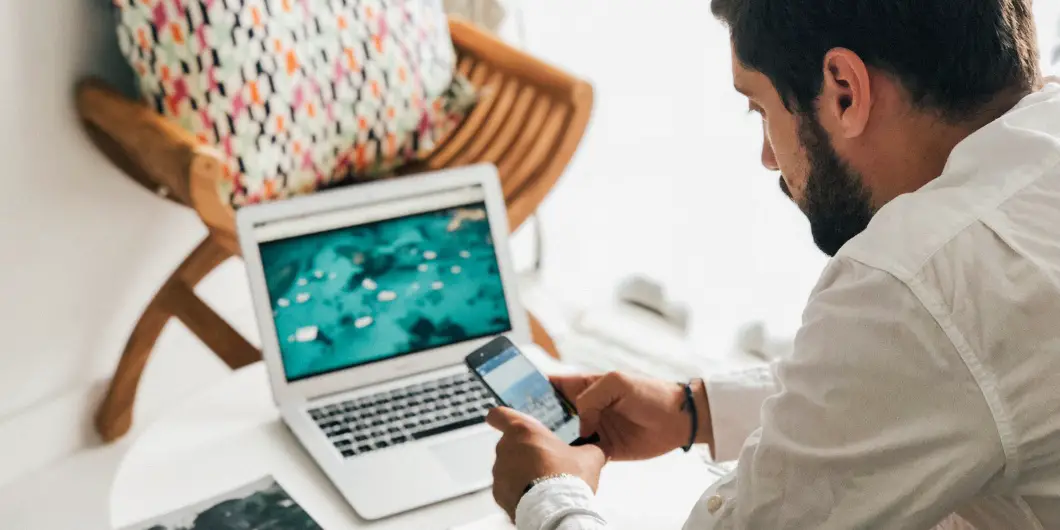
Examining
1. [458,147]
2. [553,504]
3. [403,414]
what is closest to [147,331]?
[458,147]

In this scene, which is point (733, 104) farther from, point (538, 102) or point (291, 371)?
point (291, 371)

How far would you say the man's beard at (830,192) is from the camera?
2.92 ft

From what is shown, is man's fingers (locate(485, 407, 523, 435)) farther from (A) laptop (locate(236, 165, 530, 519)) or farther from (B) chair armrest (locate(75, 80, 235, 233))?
(B) chair armrest (locate(75, 80, 235, 233))

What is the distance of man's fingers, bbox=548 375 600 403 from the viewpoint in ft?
3.71

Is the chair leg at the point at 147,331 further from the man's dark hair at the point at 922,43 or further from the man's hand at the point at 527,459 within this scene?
the man's dark hair at the point at 922,43

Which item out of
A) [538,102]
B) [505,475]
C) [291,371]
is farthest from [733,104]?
[505,475]

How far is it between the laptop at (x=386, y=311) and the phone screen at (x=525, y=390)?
0.09m

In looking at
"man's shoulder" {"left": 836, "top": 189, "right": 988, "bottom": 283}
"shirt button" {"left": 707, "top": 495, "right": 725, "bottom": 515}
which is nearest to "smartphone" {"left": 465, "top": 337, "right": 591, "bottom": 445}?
"shirt button" {"left": 707, "top": 495, "right": 725, "bottom": 515}

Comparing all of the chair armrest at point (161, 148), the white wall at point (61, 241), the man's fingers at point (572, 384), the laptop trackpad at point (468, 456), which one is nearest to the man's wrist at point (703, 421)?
the man's fingers at point (572, 384)

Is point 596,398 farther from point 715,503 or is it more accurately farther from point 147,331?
point 147,331

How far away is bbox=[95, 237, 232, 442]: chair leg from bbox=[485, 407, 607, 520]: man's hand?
888 millimetres

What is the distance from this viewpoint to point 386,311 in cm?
129

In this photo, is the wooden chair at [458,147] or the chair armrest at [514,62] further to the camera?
the chair armrest at [514,62]

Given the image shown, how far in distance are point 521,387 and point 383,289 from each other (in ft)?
0.93
